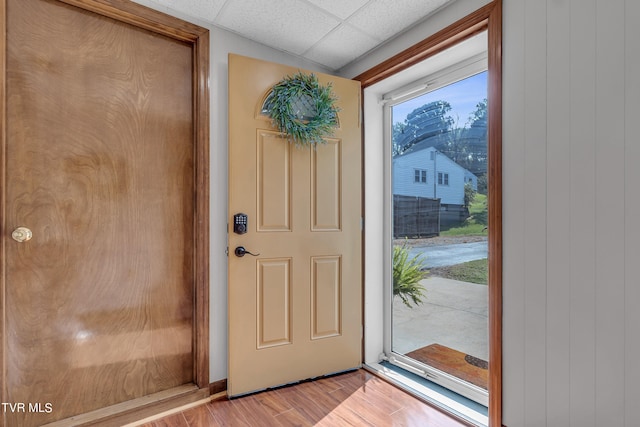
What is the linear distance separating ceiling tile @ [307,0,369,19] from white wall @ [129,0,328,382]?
0.65 meters

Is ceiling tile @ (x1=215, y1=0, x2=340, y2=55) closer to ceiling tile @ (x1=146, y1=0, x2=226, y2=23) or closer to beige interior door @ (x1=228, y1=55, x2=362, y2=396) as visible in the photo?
ceiling tile @ (x1=146, y1=0, x2=226, y2=23)

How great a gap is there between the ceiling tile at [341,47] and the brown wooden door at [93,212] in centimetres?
89

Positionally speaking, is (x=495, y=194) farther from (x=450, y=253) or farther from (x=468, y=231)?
(x=450, y=253)

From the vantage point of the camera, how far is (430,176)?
7.52 ft

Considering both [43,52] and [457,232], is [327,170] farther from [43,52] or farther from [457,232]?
[43,52]

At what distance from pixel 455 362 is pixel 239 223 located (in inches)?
62.1

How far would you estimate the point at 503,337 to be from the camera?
5.23 ft

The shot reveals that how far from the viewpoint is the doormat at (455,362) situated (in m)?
1.94

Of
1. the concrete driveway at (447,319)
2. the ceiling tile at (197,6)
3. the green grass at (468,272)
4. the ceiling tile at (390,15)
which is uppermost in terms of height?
the ceiling tile at (197,6)

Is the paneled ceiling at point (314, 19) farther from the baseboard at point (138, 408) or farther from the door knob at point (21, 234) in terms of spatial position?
the baseboard at point (138, 408)

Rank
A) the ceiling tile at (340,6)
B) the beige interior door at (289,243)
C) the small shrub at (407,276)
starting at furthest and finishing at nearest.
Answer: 1. the small shrub at (407,276)
2. the beige interior door at (289,243)
3. the ceiling tile at (340,6)
